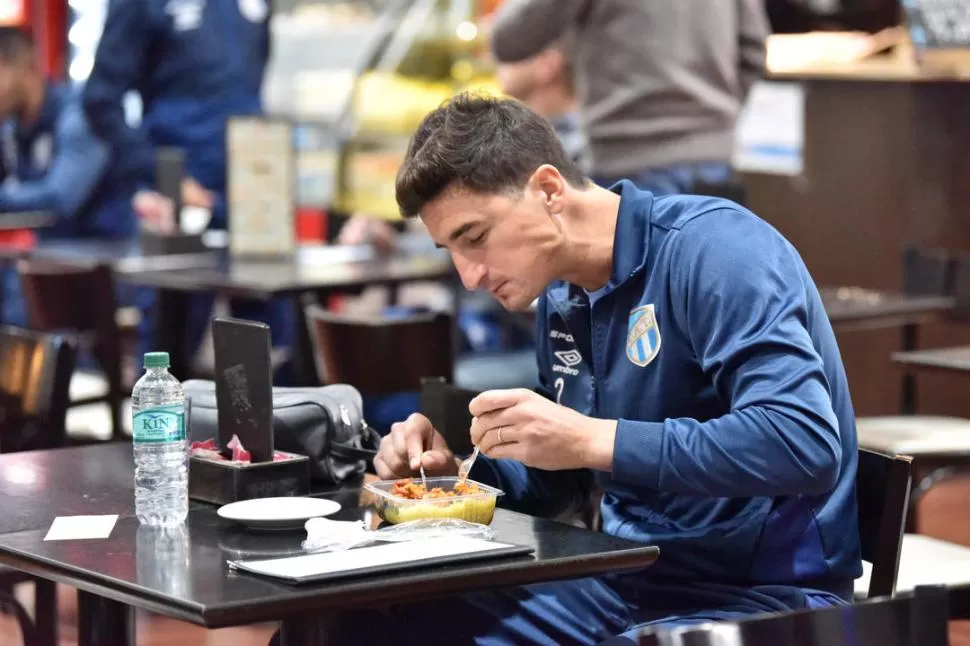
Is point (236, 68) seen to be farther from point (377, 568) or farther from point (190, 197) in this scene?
point (377, 568)

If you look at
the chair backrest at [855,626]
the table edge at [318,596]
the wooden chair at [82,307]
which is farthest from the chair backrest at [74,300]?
the chair backrest at [855,626]

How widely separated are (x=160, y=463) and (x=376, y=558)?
1.53 ft

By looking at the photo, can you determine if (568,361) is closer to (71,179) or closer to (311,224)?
(71,179)

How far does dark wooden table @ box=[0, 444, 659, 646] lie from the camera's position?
1752 millimetres

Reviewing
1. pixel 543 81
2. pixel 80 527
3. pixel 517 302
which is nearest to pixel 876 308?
pixel 543 81

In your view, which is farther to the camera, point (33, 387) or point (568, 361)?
point (33, 387)

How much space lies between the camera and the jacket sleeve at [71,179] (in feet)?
22.6

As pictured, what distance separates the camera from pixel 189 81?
6.55 meters

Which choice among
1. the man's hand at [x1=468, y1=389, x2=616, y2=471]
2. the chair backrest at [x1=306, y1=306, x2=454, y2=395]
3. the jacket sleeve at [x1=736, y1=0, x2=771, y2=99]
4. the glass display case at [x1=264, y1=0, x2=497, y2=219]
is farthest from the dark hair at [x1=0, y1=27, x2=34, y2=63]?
the man's hand at [x1=468, y1=389, x2=616, y2=471]

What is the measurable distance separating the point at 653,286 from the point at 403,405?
6.78ft

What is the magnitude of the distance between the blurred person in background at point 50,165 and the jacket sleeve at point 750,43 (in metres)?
3.14

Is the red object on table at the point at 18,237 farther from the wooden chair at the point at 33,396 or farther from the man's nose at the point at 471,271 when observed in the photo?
the man's nose at the point at 471,271

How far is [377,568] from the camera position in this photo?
Answer: 1.82m

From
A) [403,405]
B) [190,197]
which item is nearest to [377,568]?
[403,405]
